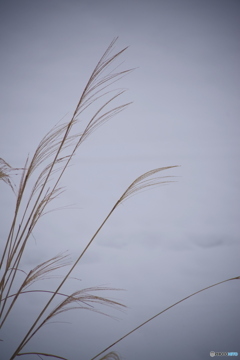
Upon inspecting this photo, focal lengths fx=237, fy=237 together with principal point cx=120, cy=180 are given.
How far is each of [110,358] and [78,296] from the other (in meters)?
0.15

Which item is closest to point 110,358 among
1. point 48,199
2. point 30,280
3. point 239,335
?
point 30,280

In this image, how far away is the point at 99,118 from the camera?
0.55m

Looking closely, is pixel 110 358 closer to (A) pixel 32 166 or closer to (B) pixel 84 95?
(A) pixel 32 166

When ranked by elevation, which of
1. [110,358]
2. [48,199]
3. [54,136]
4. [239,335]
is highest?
[54,136]

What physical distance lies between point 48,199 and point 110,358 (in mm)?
384

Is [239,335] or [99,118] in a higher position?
[99,118]

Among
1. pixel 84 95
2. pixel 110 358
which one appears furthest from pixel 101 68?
pixel 110 358

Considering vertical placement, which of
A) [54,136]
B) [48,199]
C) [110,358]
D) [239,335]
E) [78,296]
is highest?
[54,136]

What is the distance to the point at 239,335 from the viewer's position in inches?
320

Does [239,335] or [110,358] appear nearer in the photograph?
[110,358]

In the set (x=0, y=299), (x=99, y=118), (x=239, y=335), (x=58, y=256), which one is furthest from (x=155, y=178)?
(x=239, y=335)

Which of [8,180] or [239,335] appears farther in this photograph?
[239,335]

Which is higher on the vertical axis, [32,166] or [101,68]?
[101,68]

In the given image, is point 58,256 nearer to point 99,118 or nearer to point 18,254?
point 18,254
